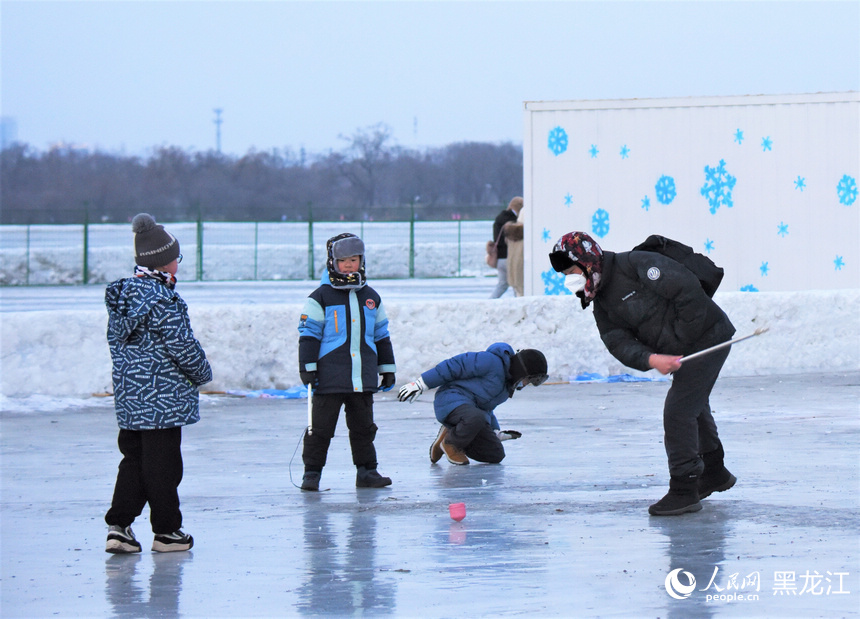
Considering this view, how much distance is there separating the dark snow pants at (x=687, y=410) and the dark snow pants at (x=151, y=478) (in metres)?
2.46

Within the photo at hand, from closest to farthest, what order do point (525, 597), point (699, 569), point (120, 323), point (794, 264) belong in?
1. point (525, 597)
2. point (699, 569)
3. point (120, 323)
4. point (794, 264)

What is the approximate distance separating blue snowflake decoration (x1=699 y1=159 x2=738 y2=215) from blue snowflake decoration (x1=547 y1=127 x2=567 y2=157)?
5.77 feet

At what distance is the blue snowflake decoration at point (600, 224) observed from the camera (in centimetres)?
1500

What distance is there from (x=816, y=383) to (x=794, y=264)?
11.1ft

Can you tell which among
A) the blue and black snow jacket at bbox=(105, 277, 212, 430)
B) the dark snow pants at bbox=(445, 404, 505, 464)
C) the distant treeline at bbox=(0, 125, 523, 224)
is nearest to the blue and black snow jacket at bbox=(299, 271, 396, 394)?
the dark snow pants at bbox=(445, 404, 505, 464)

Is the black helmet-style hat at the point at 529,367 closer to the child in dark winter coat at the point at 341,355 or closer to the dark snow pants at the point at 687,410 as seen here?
the child in dark winter coat at the point at 341,355

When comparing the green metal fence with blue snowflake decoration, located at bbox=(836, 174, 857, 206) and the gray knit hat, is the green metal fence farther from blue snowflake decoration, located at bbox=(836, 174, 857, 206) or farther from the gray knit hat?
the gray knit hat

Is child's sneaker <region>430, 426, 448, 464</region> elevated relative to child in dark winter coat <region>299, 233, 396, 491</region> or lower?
lower

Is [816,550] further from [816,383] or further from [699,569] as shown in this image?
[816,383]

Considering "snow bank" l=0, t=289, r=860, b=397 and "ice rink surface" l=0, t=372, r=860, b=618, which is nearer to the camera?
"ice rink surface" l=0, t=372, r=860, b=618

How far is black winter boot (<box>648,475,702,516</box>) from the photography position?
623 cm

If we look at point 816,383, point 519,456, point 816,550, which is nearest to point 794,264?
point 816,383

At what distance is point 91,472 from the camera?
8.07m

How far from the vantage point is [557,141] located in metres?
15.1
